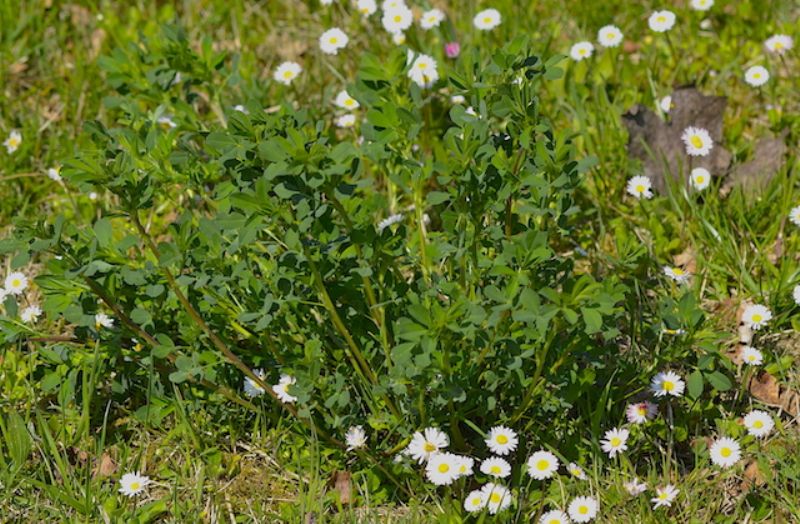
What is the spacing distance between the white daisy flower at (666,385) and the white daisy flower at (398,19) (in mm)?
1916

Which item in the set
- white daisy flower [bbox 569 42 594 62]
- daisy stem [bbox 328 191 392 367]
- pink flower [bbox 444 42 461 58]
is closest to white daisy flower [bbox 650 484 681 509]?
daisy stem [bbox 328 191 392 367]

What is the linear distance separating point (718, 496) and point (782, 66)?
7.12 feet

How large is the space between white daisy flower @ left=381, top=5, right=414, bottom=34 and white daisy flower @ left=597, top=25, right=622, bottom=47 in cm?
78

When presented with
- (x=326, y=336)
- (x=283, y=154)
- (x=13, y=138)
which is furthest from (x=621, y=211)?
(x=13, y=138)

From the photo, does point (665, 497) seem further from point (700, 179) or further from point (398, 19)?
point (398, 19)

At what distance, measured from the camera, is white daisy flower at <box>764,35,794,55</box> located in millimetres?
3988

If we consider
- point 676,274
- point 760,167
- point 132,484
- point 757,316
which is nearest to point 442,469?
point 132,484

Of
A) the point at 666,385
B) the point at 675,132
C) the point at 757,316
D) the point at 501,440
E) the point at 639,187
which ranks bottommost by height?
the point at 501,440

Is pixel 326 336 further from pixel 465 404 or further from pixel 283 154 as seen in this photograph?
pixel 283 154

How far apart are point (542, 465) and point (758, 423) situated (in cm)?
63

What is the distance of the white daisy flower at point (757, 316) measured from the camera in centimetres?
307

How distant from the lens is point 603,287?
2391 millimetres

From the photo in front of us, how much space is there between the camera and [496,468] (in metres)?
2.70

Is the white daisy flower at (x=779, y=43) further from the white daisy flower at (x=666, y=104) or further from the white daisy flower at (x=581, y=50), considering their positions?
the white daisy flower at (x=581, y=50)
